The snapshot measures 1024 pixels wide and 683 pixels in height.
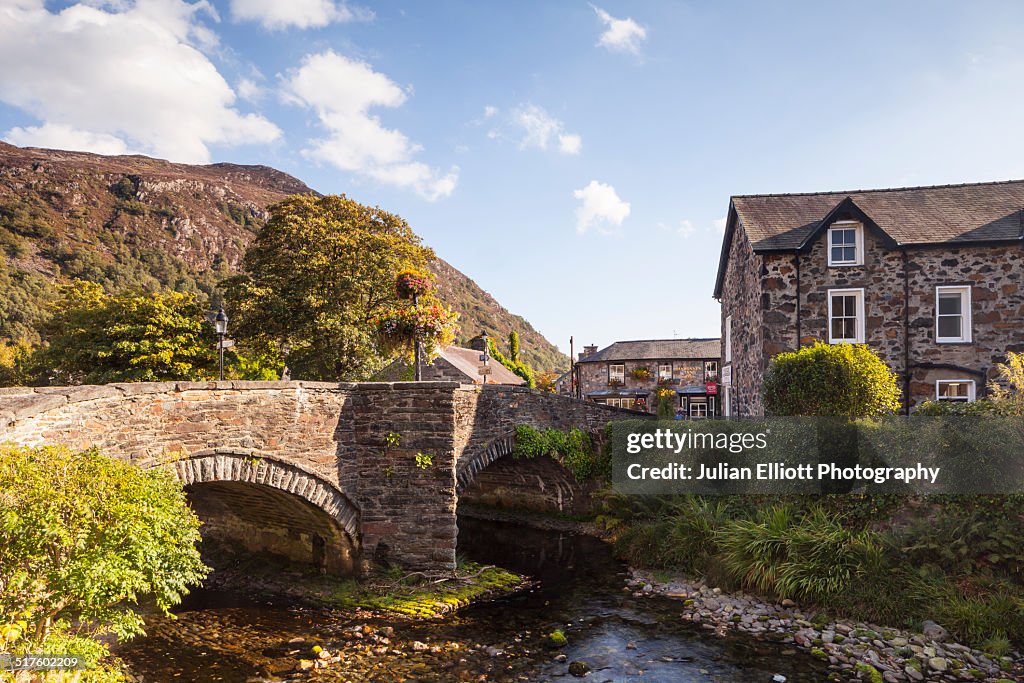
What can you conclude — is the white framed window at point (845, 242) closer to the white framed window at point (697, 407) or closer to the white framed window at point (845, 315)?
the white framed window at point (845, 315)

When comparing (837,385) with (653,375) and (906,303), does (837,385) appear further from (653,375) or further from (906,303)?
(653,375)

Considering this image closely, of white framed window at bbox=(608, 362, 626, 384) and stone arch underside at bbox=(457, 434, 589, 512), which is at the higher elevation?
white framed window at bbox=(608, 362, 626, 384)

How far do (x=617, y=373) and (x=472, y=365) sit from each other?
Result: 38.2 feet

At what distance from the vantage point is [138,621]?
763 centimetres

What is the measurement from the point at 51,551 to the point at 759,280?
19.5m

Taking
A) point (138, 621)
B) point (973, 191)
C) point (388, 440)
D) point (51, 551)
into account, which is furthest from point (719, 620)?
point (973, 191)

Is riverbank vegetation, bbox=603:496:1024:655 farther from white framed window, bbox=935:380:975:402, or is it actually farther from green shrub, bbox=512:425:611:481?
white framed window, bbox=935:380:975:402

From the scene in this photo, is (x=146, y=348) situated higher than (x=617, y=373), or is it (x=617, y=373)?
(x=146, y=348)

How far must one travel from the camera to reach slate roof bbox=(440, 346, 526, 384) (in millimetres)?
36719

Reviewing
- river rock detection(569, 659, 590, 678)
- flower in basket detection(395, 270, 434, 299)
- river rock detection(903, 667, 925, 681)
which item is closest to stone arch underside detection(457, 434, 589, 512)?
flower in basket detection(395, 270, 434, 299)

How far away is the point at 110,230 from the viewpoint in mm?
78938

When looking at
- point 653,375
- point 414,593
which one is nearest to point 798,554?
point 414,593

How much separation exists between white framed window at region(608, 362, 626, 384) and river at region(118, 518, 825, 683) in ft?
102

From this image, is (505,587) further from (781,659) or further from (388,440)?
(781,659)
